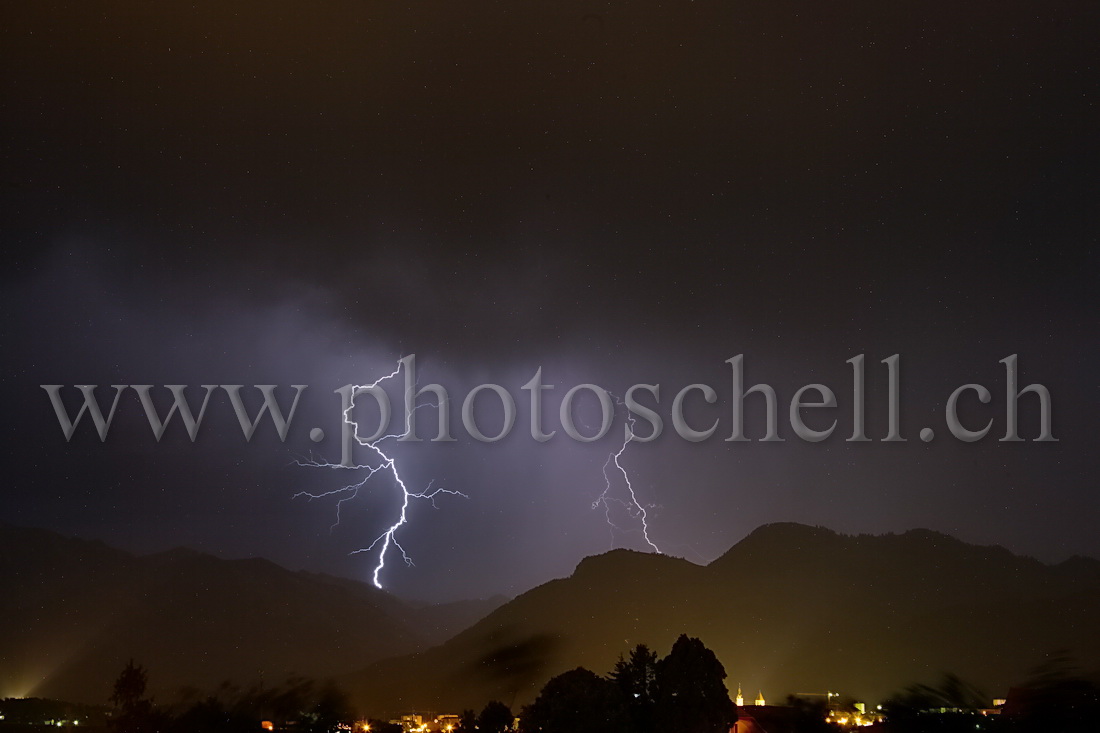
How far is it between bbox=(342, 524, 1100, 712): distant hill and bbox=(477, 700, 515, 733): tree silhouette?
155 ft

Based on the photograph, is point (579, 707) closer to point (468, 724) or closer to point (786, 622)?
point (468, 724)

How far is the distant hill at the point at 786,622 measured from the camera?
305 feet

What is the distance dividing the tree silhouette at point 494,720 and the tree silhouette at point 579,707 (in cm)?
379

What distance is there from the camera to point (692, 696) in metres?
37.1

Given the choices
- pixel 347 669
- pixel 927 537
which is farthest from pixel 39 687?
pixel 927 537

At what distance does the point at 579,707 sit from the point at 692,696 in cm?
429

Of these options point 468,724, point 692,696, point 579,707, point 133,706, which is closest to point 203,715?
point 133,706

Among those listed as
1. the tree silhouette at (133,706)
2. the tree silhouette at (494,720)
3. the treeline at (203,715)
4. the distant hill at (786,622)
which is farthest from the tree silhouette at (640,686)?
the distant hill at (786,622)

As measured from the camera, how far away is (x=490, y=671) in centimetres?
11062

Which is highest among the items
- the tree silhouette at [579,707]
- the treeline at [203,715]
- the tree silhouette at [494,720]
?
the tree silhouette at [579,707]

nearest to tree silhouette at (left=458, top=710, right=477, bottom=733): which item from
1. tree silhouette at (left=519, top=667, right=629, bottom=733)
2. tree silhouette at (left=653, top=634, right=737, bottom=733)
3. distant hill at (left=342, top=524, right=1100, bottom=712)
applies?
tree silhouette at (left=519, top=667, right=629, bottom=733)

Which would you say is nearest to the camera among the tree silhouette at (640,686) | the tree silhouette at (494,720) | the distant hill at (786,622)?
the tree silhouette at (640,686)

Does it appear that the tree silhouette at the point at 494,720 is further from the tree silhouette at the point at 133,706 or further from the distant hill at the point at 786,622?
the distant hill at the point at 786,622

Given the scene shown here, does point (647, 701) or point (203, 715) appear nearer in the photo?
point (647, 701)
